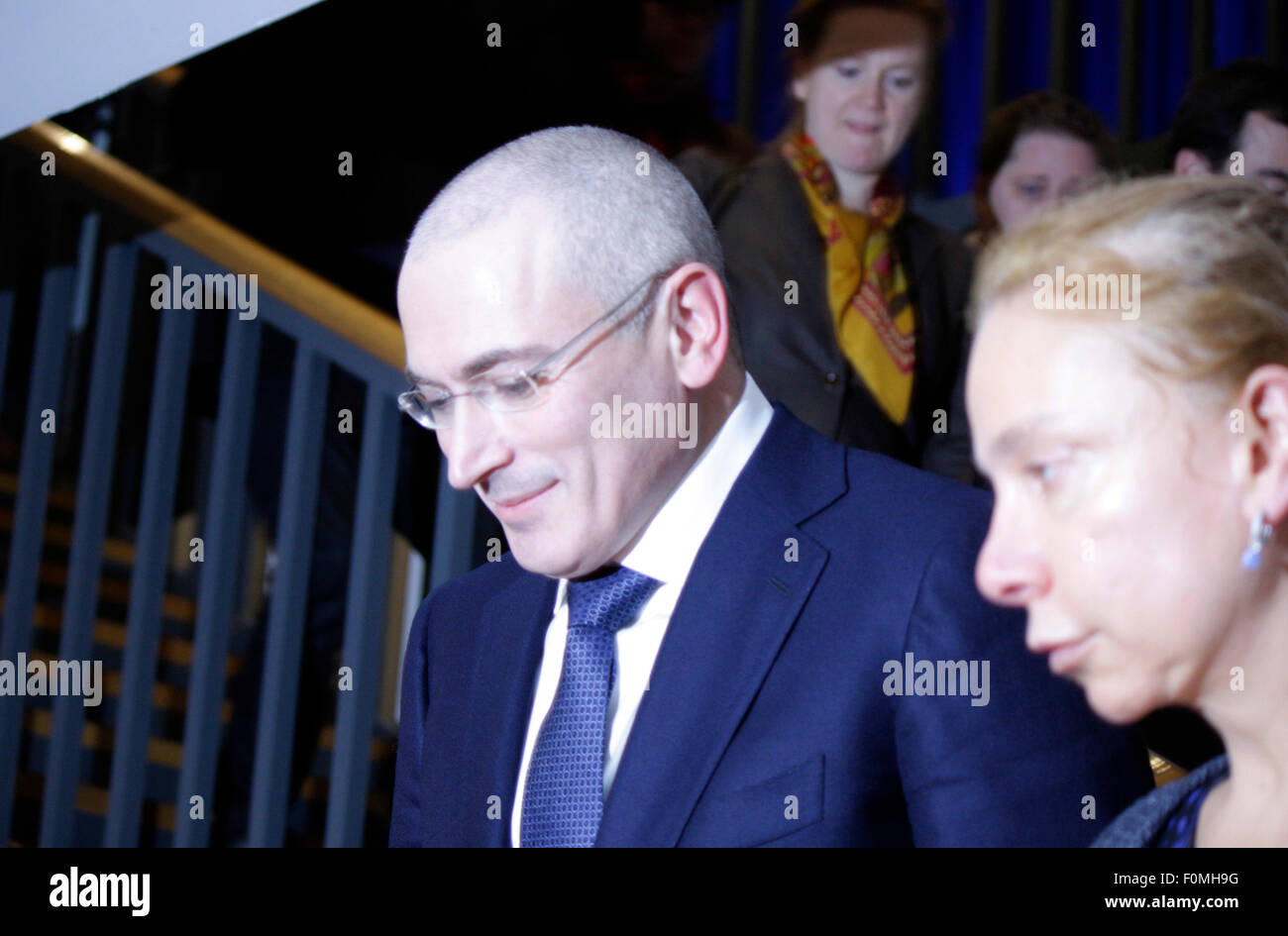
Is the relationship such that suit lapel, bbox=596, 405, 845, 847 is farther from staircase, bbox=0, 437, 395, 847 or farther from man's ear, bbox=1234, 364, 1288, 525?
staircase, bbox=0, 437, 395, 847

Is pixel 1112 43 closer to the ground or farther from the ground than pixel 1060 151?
farther from the ground

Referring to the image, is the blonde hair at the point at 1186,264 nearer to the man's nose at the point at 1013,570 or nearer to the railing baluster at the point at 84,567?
the man's nose at the point at 1013,570

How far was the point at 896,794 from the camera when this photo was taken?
3.71ft

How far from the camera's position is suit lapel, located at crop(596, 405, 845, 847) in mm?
1129

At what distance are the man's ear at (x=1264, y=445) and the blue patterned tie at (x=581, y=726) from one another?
0.55 metres

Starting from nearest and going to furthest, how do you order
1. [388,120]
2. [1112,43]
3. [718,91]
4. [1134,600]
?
[1134,600] < [388,120] < [1112,43] < [718,91]

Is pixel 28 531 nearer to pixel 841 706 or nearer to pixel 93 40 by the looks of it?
pixel 93 40

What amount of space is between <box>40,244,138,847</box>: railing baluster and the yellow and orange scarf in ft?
3.74

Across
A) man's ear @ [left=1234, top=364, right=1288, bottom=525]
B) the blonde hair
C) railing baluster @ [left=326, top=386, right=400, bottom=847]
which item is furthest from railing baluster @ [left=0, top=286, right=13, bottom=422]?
man's ear @ [left=1234, top=364, right=1288, bottom=525]

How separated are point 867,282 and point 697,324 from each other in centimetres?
78

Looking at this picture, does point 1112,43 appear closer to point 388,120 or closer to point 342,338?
point 388,120

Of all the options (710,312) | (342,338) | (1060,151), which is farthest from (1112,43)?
(710,312)
